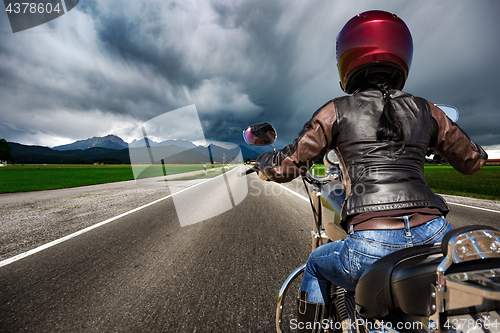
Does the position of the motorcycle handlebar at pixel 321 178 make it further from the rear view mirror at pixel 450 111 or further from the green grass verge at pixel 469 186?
the green grass verge at pixel 469 186

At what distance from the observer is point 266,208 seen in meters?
6.44

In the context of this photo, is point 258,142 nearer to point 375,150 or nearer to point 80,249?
point 375,150

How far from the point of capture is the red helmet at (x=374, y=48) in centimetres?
146

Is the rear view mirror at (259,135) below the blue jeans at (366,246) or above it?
above

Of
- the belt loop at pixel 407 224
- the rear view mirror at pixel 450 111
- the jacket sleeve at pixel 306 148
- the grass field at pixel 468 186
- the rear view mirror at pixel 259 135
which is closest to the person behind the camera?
the belt loop at pixel 407 224

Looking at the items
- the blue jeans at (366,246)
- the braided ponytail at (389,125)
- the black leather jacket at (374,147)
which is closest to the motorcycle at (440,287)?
the blue jeans at (366,246)

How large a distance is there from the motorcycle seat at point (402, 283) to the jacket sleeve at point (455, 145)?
0.87 m

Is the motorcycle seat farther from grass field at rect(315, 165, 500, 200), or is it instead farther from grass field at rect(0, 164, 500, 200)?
grass field at rect(0, 164, 500, 200)

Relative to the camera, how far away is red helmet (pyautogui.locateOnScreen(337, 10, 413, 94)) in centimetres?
146

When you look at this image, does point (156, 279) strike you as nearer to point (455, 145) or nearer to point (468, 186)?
point (455, 145)

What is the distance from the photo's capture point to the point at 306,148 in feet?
4.26

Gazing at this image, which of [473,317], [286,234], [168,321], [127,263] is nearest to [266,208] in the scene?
[286,234]

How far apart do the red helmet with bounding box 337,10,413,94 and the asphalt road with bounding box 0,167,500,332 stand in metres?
2.16

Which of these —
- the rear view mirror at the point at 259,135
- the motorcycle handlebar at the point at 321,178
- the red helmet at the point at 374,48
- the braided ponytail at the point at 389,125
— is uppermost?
the red helmet at the point at 374,48
